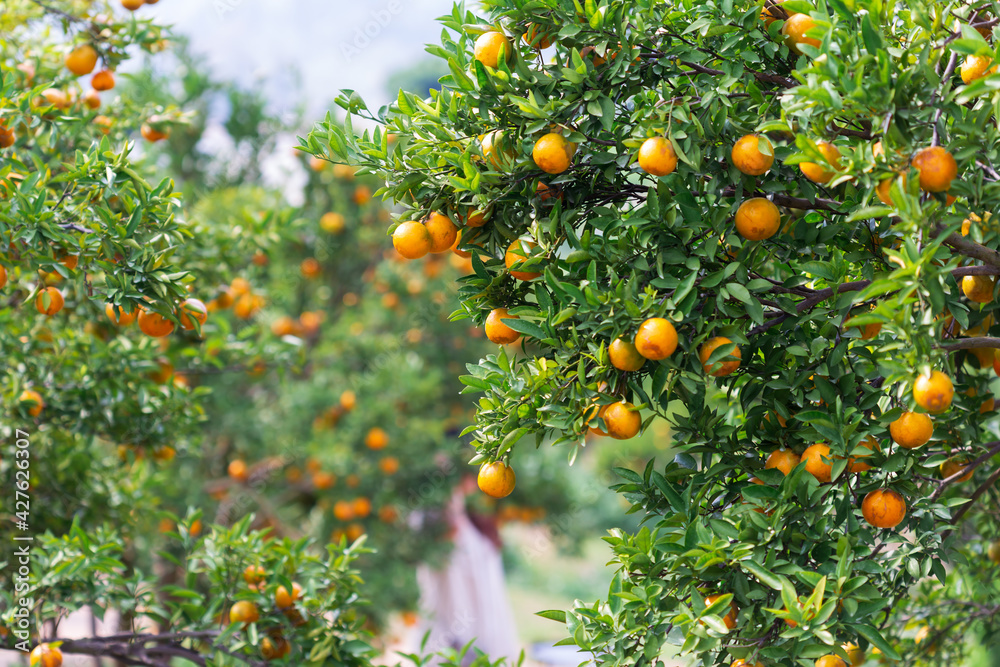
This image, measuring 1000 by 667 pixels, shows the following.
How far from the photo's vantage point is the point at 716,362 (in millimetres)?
1138

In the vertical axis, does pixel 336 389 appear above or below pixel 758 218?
above

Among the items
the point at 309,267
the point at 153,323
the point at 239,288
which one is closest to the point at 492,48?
the point at 153,323

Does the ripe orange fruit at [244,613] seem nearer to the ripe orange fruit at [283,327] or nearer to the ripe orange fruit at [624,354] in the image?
the ripe orange fruit at [624,354]

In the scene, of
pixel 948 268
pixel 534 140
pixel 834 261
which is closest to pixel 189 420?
pixel 534 140

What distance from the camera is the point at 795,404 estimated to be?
129 cm

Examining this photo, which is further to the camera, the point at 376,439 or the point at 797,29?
the point at 376,439

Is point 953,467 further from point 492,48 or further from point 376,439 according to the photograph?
point 376,439

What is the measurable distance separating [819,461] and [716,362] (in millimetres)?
242

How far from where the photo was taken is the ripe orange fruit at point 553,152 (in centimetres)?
117

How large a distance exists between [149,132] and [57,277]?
695 millimetres

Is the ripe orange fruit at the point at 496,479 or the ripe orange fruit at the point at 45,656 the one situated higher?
the ripe orange fruit at the point at 496,479

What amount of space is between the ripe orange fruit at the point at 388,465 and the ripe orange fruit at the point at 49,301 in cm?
284

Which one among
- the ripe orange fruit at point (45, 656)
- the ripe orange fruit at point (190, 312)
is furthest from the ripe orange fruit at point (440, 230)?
the ripe orange fruit at point (45, 656)

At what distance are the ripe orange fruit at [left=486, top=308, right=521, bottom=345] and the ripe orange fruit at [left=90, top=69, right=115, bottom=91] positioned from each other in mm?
1430
